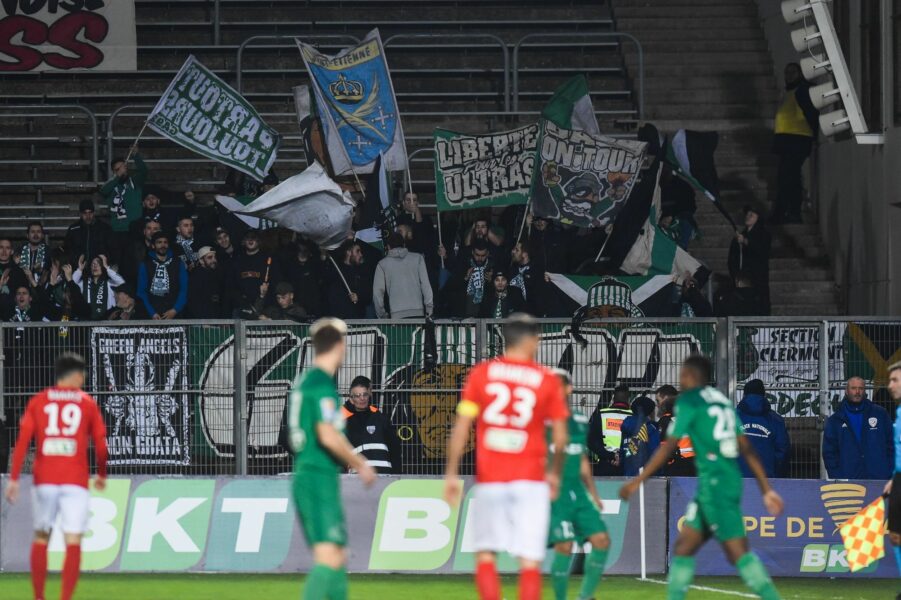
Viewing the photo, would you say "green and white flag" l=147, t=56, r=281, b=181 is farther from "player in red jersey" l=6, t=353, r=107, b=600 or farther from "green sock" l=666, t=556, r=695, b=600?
"green sock" l=666, t=556, r=695, b=600

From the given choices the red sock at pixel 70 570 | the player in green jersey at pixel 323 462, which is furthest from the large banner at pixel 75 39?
the player in green jersey at pixel 323 462

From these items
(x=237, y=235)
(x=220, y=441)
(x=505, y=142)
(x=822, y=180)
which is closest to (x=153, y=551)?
(x=220, y=441)

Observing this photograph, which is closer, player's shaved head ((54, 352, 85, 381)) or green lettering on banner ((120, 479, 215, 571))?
player's shaved head ((54, 352, 85, 381))

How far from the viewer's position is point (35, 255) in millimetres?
21094

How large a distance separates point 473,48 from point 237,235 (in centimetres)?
972

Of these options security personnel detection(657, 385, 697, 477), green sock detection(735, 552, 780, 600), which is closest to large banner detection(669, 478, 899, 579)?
security personnel detection(657, 385, 697, 477)

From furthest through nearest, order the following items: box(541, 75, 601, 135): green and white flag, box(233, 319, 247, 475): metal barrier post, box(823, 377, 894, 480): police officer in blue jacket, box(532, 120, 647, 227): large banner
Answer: box(541, 75, 601, 135): green and white flag, box(532, 120, 647, 227): large banner, box(233, 319, 247, 475): metal barrier post, box(823, 377, 894, 480): police officer in blue jacket

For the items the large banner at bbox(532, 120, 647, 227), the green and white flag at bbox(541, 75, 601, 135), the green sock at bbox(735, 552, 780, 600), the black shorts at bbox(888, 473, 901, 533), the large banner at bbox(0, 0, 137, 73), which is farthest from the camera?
the large banner at bbox(0, 0, 137, 73)

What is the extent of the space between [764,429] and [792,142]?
8511 millimetres

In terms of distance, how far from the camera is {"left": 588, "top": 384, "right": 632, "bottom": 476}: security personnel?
58.8 feet

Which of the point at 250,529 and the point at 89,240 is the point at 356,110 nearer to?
the point at 89,240

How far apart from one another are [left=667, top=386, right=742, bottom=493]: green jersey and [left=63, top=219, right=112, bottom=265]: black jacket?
11134 mm

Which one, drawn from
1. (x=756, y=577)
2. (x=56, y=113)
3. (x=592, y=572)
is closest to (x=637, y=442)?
(x=592, y=572)

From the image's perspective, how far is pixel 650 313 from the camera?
19.9 meters
